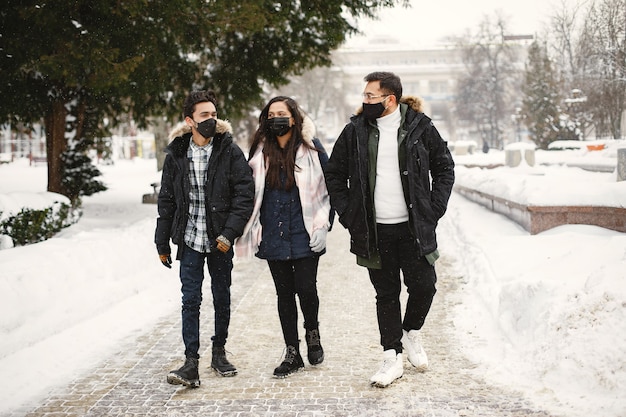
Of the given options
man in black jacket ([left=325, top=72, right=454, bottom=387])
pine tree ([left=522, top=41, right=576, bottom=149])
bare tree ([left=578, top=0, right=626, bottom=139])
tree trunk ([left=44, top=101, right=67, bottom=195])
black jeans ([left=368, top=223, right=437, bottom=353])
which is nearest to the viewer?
man in black jacket ([left=325, top=72, right=454, bottom=387])

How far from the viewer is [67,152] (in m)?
14.3

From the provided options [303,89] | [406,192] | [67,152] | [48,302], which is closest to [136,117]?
[67,152]

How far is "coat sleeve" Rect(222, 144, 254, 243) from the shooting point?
4.76 metres

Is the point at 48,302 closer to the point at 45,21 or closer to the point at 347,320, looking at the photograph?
the point at 347,320

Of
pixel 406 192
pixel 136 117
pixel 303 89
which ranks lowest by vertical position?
pixel 406 192

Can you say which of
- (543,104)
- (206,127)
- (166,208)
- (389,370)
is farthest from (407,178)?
(543,104)

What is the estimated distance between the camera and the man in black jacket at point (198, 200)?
4.84 metres

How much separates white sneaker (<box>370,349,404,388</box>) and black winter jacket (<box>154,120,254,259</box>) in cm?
133

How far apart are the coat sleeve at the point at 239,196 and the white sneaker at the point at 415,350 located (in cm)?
140

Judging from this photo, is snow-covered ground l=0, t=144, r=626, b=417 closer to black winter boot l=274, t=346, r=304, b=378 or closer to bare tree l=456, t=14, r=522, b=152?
black winter boot l=274, t=346, r=304, b=378

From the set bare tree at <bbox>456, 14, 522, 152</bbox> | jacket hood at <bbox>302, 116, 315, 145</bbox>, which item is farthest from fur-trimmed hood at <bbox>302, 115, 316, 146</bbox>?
bare tree at <bbox>456, 14, 522, 152</bbox>

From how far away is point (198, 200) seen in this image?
4.90 m

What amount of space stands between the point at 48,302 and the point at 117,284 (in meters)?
1.45

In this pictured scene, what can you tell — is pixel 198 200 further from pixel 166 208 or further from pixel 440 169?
pixel 440 169
